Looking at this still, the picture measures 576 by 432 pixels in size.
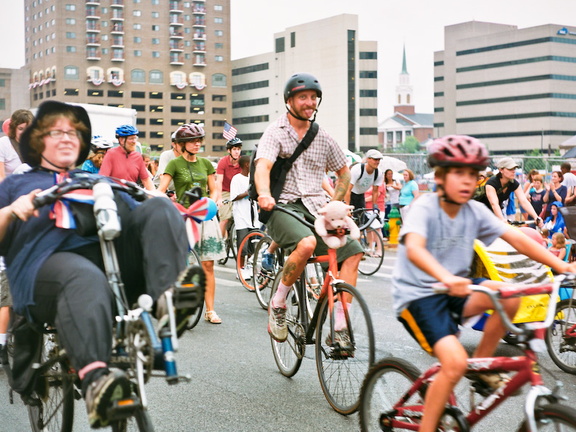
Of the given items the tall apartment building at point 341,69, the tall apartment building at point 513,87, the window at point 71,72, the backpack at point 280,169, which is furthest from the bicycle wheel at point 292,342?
the window at point 71,72

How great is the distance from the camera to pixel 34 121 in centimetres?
367

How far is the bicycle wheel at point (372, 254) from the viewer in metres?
13.0

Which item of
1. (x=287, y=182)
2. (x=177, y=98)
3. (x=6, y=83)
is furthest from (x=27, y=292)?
(x=6, y=83)

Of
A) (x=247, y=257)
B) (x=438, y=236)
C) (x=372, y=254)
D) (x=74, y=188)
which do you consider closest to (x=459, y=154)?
(x=438, y=236)

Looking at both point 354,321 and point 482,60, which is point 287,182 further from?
point 482,60

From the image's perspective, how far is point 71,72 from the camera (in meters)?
130

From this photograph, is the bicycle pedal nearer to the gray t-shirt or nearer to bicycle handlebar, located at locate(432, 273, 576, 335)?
the gray t-shirt

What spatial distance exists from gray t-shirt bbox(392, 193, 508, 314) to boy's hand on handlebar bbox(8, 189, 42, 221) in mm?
1655

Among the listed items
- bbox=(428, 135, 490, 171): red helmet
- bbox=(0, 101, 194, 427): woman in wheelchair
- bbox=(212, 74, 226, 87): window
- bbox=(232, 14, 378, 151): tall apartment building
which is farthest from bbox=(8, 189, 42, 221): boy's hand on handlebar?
bbox=(212, 74, 226, 87): window

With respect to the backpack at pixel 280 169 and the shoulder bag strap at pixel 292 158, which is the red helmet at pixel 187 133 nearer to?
the backpack at pixel 280 169

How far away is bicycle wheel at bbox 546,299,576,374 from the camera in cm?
593

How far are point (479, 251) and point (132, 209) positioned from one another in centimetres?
349

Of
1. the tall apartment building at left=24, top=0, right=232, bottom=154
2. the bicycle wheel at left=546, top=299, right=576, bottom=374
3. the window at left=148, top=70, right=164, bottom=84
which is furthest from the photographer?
the window at left=148, top=70, right=164, bottom=84

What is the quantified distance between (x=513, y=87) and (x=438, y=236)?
136 meters
